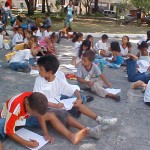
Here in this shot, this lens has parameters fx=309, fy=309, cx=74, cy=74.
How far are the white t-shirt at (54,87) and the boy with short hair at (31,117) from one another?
32 centimetres

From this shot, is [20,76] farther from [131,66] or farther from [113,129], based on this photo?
[113,129]

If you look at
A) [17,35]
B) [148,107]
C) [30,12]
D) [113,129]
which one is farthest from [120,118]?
[30,12]

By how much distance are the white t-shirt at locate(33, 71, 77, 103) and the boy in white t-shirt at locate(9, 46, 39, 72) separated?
2.69m

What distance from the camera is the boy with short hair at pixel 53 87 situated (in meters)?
3.64

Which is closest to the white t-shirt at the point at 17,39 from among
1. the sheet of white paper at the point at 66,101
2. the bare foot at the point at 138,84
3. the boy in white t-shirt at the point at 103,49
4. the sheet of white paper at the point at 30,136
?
the boy in white t-shirt at the point at 103,49

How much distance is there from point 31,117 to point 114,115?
1.29m

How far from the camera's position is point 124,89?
554cm

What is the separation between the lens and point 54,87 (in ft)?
12.5

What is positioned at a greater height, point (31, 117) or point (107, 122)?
point (31, 117)

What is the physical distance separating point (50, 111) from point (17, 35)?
236 inches

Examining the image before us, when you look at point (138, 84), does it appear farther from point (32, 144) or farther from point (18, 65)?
point (32, 144)

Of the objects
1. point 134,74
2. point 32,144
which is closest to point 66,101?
point 32,144

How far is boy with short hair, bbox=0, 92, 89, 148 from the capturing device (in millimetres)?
2953

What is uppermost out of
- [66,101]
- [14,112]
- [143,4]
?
[143,4]
